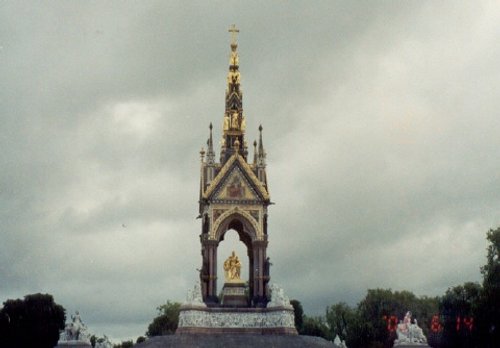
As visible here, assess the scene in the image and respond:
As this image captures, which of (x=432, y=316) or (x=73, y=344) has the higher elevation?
(x=432, y=316)

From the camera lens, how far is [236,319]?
147ft

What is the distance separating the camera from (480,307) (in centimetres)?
5569

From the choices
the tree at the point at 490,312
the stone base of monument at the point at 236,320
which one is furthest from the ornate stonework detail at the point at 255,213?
the tree at the point at 490,312

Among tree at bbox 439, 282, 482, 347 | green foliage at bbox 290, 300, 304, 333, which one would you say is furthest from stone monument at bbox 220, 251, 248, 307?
green foliage at bbox 290, 300, 304, 333

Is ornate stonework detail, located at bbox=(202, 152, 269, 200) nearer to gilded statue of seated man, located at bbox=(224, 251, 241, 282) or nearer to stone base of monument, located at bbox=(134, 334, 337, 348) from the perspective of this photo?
gilded statue of seated man, located at bbox=(224, 251, 241, 282)

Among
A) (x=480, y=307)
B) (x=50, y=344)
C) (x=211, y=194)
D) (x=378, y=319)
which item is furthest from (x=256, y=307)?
(x=378, y=319)

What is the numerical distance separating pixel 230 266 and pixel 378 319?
118 feet

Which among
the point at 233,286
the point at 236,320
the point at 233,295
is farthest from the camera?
the point at 233,286

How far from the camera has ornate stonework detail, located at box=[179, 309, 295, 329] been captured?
144 feet

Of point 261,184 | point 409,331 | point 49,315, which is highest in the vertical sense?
point 261,184

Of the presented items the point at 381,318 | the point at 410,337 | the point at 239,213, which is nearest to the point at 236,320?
the point at 239,213

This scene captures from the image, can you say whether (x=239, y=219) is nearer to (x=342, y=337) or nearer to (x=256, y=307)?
(x=256, y=307)

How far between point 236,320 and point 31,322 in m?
30.6

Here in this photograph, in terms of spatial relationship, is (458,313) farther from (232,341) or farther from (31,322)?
(31,322)
